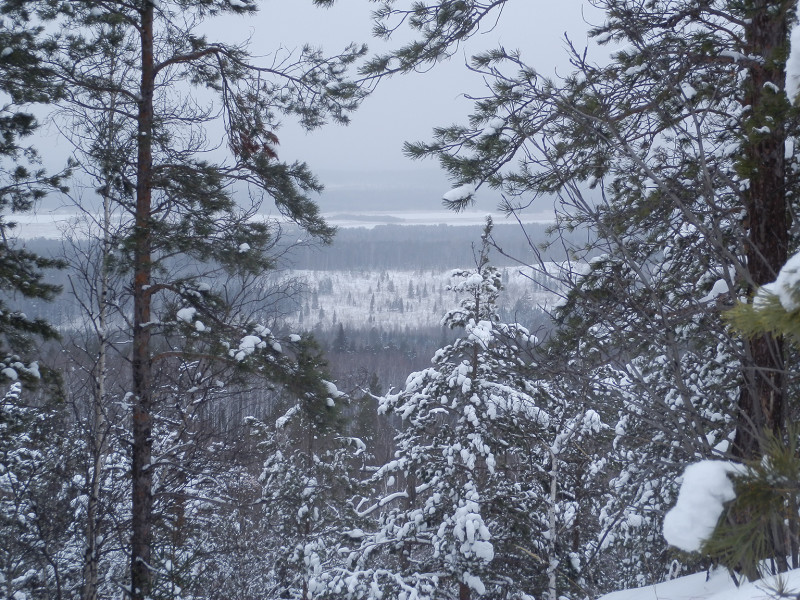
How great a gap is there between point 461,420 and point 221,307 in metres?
4.51

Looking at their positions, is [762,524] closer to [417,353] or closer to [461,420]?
[461,420]

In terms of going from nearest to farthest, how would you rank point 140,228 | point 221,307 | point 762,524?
point 762,524
point 140,228
point 221,307

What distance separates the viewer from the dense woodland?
3.79 meters

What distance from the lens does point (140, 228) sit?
22.7 feet

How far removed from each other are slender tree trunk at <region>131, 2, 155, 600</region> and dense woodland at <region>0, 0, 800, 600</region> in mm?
35

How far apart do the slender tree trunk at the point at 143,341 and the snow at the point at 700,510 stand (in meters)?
6.46

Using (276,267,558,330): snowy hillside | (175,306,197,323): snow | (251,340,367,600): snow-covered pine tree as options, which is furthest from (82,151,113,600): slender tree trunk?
(276,267,558,330): snowy hillside

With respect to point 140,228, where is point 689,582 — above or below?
below

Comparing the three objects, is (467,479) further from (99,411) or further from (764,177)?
(764,177)

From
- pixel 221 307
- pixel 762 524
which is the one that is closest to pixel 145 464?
pixel 221 307

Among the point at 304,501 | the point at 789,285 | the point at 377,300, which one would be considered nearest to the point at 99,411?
the point at 789,285

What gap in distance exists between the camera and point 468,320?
10.7 meters

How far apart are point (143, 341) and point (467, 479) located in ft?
19.2

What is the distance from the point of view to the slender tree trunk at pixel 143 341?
691 cm
